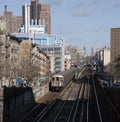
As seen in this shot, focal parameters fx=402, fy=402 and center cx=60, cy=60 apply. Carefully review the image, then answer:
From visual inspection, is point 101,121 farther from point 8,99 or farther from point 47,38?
point 47,38

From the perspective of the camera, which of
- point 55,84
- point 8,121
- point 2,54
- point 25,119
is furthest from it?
point 55,84

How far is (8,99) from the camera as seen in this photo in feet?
96.7

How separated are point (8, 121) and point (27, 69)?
30.9 meters

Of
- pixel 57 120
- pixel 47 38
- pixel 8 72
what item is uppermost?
pixel 47 38

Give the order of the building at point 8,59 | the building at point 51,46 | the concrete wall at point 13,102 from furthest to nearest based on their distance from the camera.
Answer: the building at point 51,46 → the building at point 8,59 → the concrete wall at point 13,102

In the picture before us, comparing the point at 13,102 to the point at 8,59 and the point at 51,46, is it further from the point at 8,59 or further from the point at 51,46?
the point at 51,46

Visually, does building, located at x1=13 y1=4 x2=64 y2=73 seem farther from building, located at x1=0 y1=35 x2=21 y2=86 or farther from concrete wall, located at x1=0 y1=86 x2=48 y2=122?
concrete wall, located at x1=0 y1=86 x2=48 y2=122

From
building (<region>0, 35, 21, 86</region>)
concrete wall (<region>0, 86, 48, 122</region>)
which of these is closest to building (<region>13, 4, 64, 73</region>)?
building (<region>0, 35, 21, 86</region>)

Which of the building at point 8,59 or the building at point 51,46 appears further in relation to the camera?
the building at point 51,46

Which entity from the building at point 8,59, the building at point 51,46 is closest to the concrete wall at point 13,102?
the building at point 8,59

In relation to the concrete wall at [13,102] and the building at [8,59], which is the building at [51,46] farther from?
the concrete wall at [13,102]

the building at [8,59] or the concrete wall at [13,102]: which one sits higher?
the building at [8,59]

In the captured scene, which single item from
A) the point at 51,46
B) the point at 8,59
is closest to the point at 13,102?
the point at 8,59

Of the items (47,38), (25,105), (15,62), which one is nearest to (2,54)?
(15,62)
